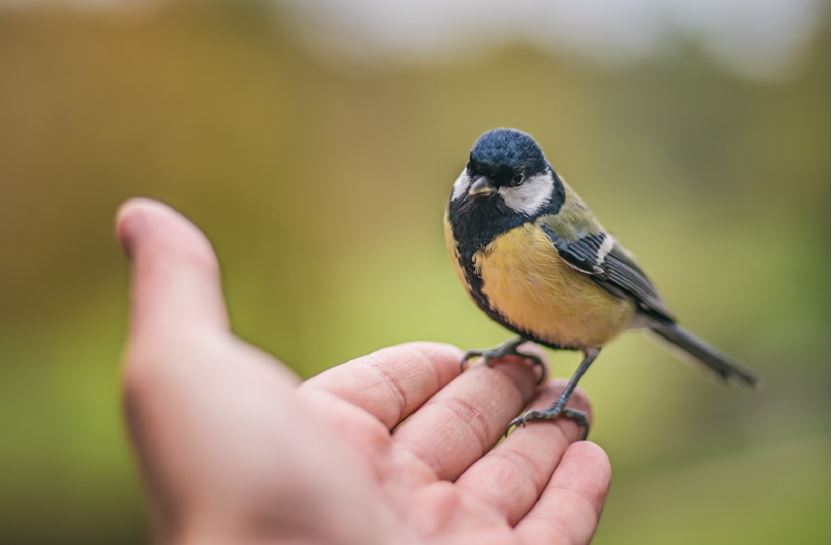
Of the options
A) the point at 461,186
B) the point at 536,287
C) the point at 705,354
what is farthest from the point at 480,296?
the point at 705,354

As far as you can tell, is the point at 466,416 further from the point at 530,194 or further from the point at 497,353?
the point at 530,194

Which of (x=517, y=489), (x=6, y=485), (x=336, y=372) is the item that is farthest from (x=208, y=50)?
(x=517, y=489)

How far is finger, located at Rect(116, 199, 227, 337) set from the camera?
1.06 metres

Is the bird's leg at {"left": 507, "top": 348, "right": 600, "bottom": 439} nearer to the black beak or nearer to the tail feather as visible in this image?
the tail feather

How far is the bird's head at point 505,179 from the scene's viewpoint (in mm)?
1387

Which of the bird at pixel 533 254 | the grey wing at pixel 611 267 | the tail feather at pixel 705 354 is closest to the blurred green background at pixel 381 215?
the tail feather at pixel 705 354

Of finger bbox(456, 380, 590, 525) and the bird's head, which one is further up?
the bird's head

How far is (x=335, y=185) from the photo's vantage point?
317 centimetres

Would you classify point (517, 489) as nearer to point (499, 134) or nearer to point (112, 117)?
point (499, 134)

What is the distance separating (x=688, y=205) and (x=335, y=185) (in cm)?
175

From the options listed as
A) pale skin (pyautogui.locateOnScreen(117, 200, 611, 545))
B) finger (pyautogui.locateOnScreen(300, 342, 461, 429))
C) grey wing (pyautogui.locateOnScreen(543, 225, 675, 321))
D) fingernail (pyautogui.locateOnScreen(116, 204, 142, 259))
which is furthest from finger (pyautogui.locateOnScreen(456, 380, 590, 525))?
fingernail (pyautogui.locateOnScreen(116, 204, 142, 259))

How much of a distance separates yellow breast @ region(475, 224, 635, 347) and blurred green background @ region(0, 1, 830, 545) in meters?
1.35

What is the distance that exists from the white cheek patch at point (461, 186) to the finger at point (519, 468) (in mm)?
516

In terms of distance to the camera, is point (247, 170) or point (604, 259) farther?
point (247, 170)
